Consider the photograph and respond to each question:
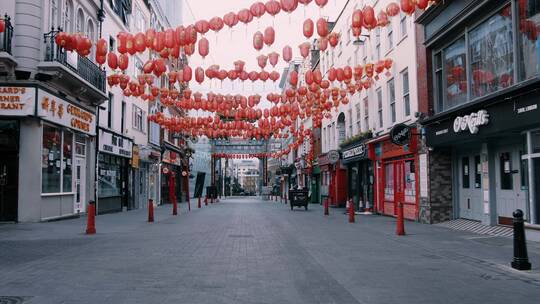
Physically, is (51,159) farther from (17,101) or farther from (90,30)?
(90,30)

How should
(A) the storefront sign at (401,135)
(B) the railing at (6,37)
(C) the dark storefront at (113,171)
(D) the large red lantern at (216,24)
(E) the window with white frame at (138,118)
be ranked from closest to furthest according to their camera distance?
(D) the large red lantern at (216,24)
(B) the railing at (6,37)
(A) the storefront sign at (401,135)
(C) the dark storefront at (113,171)
(E) the window with white frame at (138,118)

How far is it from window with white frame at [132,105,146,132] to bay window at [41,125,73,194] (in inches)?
399

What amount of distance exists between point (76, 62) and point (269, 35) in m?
9.22

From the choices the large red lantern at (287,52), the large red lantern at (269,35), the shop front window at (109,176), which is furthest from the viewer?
the shop front window at (109,176)

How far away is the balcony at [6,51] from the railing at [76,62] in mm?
1254

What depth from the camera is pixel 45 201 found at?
17.6m

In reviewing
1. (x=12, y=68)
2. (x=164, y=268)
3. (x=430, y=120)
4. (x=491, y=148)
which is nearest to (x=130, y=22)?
(x=12, y=68)

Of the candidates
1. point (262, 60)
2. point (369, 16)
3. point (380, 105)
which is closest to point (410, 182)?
point (380, 105)

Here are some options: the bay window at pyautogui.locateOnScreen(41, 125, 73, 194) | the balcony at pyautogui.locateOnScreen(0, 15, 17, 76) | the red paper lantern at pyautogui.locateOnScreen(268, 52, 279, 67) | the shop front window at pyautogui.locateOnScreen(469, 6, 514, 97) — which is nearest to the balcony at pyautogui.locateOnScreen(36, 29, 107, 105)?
the balcony at pyautogui.locateOnScreen(0, 15, 17, 76)

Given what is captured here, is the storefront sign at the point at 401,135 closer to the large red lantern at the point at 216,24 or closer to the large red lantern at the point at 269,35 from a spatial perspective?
the large red lantern at the point at 269,35

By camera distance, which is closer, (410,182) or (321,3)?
(321,3)

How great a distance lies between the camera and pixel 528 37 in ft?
39.7

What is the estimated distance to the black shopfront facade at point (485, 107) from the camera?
39.4 ft

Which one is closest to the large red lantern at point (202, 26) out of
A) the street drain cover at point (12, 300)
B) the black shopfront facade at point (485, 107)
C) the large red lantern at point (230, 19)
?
the large red lantern at point (230, 19)
